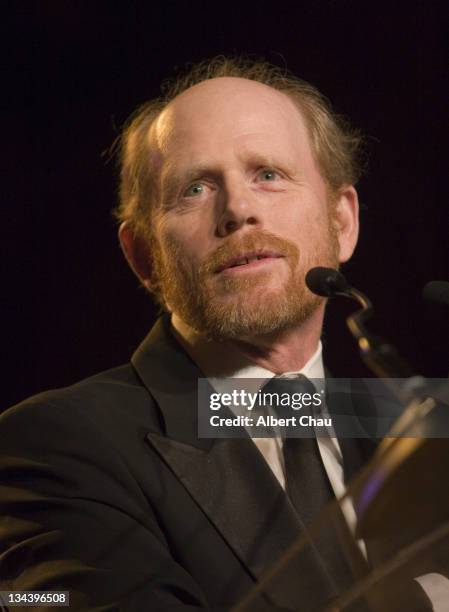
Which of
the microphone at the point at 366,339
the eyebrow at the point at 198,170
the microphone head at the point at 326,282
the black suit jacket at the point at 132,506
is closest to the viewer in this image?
the microphone at the point at 366,339

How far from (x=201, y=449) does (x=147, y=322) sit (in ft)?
2.84

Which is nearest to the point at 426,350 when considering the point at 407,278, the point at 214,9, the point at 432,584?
the point at 407,278

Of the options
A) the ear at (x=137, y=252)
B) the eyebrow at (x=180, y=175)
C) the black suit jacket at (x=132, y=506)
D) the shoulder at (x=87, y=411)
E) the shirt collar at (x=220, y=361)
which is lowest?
the black suit jacket at (x=132, y=506)

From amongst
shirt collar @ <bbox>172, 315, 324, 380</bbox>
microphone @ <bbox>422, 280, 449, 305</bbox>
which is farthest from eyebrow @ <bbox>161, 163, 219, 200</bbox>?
microphone @ <bbox>422, 280, 449, 305</bbox>

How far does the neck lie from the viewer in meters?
1.82

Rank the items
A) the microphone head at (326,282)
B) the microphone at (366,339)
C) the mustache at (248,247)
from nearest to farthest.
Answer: the microphone at (366,339) → the microphone head at (326,282) → the mustache at (248,247)

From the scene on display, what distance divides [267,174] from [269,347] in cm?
39

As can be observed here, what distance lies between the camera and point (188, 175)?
1.88 m

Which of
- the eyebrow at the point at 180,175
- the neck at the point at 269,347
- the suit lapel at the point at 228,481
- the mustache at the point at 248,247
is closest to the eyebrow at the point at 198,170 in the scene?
the eyebrow at the point at 180,175

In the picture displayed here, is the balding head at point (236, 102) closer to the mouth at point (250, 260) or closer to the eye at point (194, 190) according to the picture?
the eye at point (194, 190)

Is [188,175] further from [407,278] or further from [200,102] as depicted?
[407,278]

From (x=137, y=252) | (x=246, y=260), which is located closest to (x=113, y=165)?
(x=137, y=252)

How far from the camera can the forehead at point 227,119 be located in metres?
1.86

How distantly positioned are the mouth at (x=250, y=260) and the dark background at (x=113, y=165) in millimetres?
621
